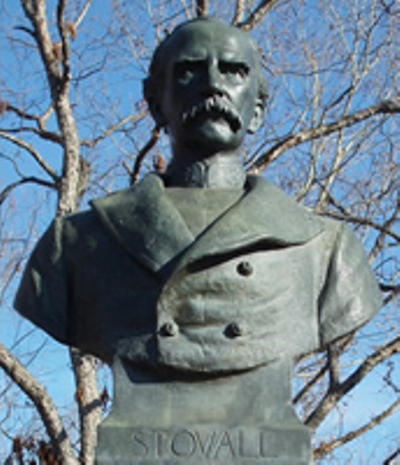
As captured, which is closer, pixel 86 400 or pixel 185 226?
pixel 185 226

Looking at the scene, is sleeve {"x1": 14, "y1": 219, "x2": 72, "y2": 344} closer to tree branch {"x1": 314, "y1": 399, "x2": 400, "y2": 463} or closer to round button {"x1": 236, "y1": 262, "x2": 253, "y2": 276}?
round button {"x1": 236, "y1": 262, "x2": 253, "y2": 276}

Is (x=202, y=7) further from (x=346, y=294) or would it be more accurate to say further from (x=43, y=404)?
(x=346, y=294)

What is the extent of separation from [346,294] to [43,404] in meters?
4.82

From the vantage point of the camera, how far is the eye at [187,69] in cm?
311

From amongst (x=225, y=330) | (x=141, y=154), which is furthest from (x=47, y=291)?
(x=141, y=154)

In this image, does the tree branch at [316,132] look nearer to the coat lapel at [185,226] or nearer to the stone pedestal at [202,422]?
the coat lapel at [185,226]

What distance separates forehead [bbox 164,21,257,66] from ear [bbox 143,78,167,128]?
15 centimetres

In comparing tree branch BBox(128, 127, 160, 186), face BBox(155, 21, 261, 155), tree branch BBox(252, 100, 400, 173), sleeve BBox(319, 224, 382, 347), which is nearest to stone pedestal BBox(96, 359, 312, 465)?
sleeve BBox(319, 224, 382, 347)

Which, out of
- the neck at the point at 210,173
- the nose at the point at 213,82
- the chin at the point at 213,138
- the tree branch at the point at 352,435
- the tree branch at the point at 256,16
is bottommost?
the tree branch at the point at 352,435

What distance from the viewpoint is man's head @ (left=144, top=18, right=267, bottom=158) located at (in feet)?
10.0

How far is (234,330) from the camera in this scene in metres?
2.78

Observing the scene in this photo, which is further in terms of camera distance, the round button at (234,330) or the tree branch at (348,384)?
the tree branch at (348,384)


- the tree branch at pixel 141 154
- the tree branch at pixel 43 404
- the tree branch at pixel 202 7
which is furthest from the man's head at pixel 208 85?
the tree branch at pixel 202 7

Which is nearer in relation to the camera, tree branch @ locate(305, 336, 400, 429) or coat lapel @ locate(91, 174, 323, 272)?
coat lapel @ locate(91, 174, 323, 272)
